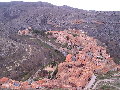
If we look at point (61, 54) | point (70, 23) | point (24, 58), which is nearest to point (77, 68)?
point (24, 58)

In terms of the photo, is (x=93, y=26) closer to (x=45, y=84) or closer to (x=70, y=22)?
(x=70, y=22)

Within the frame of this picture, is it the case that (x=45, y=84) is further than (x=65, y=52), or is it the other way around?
(x=65, y=52)

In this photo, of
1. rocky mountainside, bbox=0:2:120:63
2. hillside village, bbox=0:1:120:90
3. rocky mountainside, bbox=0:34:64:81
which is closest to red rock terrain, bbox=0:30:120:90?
hillside village, bbox=0:1:120:90

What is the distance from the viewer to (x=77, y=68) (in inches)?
Answer: 2810

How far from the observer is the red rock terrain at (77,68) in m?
61.4

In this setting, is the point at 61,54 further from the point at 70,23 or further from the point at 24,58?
the point at 70,23

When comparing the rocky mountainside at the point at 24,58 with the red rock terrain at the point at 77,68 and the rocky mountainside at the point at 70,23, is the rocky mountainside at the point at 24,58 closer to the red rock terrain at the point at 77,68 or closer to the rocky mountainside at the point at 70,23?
the red rock terrain at the point at 77,68

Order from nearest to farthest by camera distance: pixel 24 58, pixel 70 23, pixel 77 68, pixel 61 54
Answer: pixel 77 68, pixel 24 58, pixel 61 54, pixel 70 23

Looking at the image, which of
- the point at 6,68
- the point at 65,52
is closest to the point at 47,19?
the point at 65,52

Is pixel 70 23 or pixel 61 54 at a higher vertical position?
pixel 70 23

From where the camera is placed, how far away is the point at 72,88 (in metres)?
58.5

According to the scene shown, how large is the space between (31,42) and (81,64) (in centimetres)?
→ 4341

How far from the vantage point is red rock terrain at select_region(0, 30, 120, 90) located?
201ft

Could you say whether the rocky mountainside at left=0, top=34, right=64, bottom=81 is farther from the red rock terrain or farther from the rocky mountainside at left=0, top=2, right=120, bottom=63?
the rocky mountainside at left=0, top=2, right=120, bottom=63
